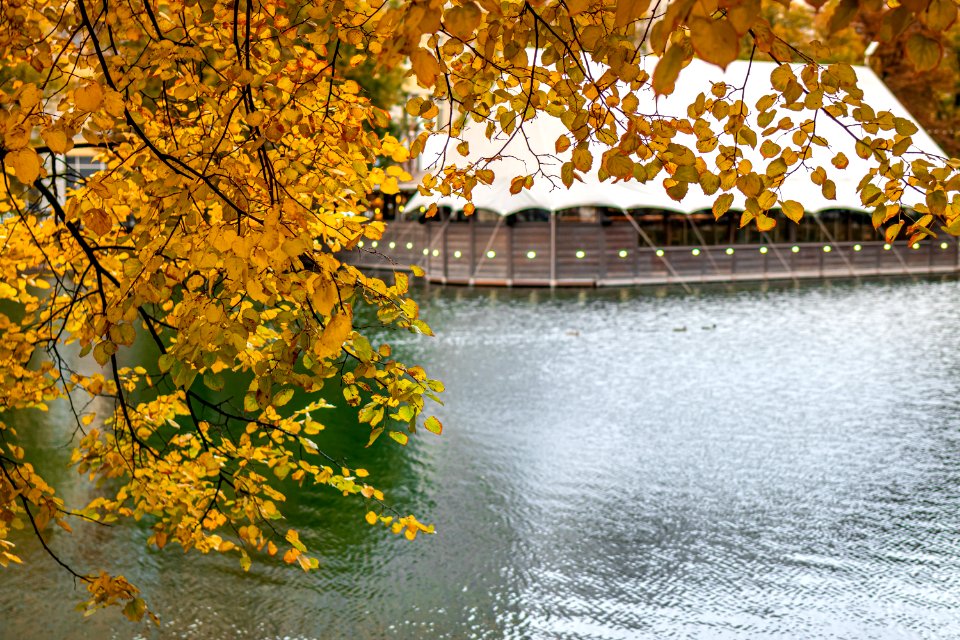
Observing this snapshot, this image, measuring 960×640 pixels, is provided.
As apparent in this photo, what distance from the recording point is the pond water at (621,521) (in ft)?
27.9

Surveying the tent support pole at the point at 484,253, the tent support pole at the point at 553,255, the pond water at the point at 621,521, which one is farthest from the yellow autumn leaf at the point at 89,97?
the tent support pole at the point at 484,253

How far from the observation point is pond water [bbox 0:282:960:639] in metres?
8.52

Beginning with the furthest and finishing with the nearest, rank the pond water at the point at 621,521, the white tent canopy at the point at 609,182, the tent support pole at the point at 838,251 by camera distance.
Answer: the tent support pole at the point at 838,251 → the white tent canopy at the point at 609,182 → the pond water at the point at 621,521

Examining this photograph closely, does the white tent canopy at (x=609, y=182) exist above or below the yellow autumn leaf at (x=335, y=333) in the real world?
above

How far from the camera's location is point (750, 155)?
26906mm

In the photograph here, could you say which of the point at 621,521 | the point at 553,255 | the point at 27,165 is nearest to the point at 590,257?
the point at 553,255

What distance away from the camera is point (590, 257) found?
2978 cm

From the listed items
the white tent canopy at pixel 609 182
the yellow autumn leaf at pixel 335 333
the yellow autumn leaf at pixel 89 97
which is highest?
the white tent canopy at pixel 609 182

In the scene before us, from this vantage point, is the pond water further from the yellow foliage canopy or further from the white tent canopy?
the white tent canopy

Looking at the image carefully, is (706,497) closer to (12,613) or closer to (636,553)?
(636,553)

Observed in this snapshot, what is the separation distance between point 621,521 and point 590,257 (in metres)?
19.5

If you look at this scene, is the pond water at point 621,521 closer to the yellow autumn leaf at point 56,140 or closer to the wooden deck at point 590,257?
the yellow autumn leaf at point 56,140

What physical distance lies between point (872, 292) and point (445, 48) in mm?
27168

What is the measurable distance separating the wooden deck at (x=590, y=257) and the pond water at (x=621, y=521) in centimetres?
1075
